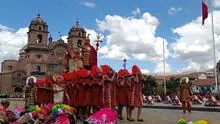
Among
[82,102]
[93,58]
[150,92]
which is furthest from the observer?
[150,92]

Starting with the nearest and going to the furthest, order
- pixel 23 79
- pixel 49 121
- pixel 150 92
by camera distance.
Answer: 1. pixel 49 121
2. pixel 150 92
3. pixel 23 79

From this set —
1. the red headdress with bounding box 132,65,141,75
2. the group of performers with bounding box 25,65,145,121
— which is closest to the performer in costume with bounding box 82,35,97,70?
the group of performers with bounding box 25,65,145,121

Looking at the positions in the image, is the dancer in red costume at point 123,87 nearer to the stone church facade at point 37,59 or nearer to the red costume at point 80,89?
the red costume at point 80,89

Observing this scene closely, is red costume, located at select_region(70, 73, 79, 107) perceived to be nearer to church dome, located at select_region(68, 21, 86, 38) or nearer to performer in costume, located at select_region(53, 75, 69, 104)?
performer in costume, located at select_region(53, 75, 69, 104)

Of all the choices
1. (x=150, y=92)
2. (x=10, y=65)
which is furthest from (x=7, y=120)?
(x=10, y=65)

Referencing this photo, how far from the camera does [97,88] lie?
9781 millimetres

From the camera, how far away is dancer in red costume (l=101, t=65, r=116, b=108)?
930cm

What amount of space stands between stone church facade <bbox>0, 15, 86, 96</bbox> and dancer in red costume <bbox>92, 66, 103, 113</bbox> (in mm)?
67299

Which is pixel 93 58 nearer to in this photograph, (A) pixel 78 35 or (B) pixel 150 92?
(B) pixel 150 92

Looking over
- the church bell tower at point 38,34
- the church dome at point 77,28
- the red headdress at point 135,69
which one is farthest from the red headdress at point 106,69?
the church dome at point 77,28

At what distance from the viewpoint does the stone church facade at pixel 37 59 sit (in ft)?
257

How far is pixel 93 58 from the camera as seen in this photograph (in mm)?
13094

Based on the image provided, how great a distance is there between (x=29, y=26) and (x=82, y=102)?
250 feet

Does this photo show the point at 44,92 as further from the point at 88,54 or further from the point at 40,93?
the point at 88,54
